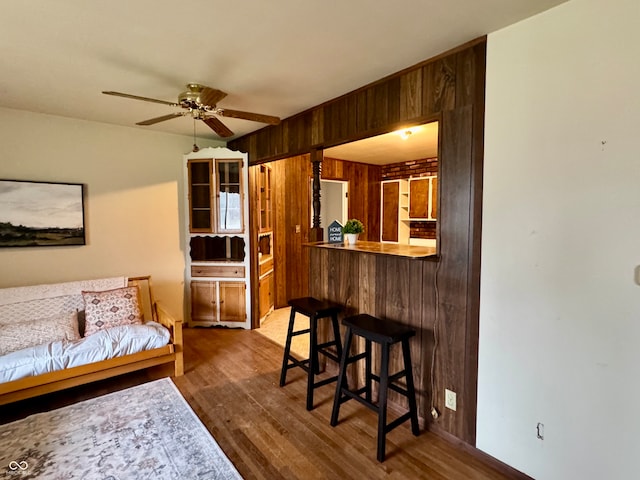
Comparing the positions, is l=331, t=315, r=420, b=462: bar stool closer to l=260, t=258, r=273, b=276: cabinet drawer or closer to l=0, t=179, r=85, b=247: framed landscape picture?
l=260, t=258, r=273, b=276: cabinet drawer

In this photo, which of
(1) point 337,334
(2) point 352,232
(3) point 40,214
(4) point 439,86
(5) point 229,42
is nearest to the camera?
(5) point 229,42

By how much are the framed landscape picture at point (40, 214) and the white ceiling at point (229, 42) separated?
0.88 meters

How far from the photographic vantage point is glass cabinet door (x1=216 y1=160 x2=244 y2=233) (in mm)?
4227

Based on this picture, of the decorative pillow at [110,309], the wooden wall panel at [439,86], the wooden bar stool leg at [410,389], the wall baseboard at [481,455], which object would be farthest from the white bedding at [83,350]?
the wooden wall panel at [439,86]

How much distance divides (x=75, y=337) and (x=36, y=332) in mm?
273

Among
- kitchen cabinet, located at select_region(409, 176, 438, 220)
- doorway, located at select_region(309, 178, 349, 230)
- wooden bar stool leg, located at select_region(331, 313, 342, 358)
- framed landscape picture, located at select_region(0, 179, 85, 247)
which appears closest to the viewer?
wooden bar stool leg, located at select_region(331, 313, 342, 358)

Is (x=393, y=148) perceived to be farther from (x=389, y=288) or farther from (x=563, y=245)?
(x=563, y=245)

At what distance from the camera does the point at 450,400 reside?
6.97ft

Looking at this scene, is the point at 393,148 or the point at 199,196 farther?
the point at 393,148

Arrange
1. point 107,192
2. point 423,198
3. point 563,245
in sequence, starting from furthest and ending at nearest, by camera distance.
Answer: point 423,198 → point 107,192 → point 563,245

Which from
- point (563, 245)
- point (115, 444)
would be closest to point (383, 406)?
point (563, 245)

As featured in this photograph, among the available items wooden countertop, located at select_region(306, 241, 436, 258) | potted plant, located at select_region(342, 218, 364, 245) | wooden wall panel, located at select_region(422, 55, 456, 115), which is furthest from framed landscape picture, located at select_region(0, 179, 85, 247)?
wooden wall panel, located at select_region(422, 55, 456, 115)

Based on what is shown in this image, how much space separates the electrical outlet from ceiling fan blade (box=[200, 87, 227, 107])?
2.52m

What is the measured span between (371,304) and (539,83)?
69.8 inches
